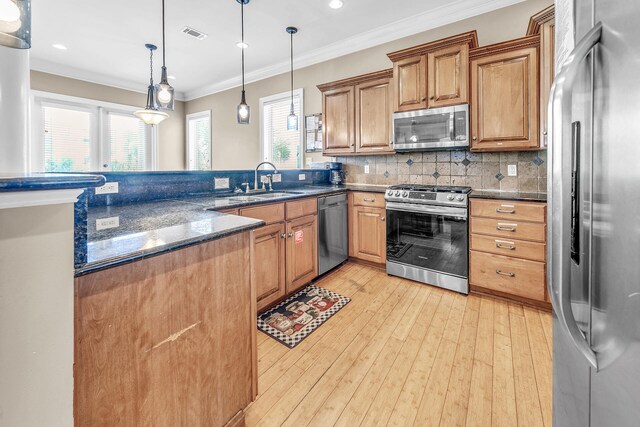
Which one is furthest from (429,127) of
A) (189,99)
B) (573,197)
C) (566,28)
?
(189,99)

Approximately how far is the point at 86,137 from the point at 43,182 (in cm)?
565

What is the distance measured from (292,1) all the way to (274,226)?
93.8 inches

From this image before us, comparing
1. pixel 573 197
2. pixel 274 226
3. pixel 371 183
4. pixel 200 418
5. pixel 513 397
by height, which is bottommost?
pixel 513 397

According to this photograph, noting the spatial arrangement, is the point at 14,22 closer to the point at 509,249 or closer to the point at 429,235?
the point at 429,235

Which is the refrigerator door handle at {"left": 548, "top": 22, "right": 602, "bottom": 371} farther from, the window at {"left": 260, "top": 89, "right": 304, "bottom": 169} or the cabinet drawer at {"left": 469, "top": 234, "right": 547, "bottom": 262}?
the window at {"left": 260, "top": 89, "right": 304, "bottom": 169}

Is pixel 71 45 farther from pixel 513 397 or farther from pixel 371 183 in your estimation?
pixel 513 397

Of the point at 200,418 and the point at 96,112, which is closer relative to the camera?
the point at 200,418

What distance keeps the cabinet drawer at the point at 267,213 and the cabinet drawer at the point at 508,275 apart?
1.75 meters

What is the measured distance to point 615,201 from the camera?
501 mm

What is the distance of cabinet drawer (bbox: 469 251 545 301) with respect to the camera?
2.33m

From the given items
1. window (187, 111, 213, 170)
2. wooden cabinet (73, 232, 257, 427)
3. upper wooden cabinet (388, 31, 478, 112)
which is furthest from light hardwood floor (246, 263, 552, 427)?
window (187, 111, 213, 170)

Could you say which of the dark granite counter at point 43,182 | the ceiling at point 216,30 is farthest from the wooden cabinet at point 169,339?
the ceiling at point 216,30

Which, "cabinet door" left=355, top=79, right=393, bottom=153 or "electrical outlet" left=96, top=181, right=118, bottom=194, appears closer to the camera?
"electrical outlet" left=96, top=181, right=118, bottom=194

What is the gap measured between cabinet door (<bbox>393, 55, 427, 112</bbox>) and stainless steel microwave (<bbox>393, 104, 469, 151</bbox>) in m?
0.09
